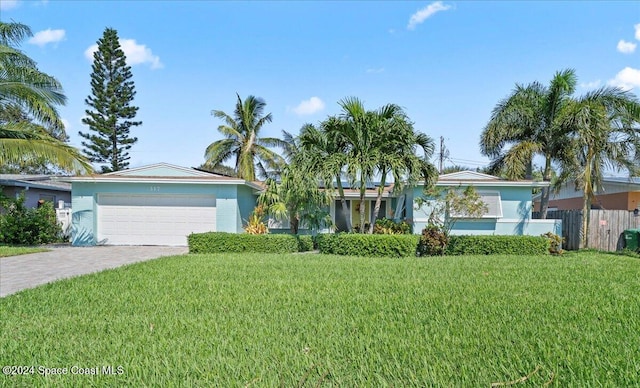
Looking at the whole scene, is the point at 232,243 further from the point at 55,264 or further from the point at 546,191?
the point at 546,191

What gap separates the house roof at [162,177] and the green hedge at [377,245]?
5.58 meters

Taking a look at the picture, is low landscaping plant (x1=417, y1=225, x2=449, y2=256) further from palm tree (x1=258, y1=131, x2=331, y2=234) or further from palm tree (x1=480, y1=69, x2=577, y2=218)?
palm tree (x1=480, y1=69, x2=577, y2=218)

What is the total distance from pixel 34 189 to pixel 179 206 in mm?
11079

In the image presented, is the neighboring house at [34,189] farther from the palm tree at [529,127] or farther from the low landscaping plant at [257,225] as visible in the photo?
the palm tree at [529,127]

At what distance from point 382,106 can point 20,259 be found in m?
12.2

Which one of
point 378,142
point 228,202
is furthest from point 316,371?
point 228,202

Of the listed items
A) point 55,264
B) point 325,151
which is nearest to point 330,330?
point 325,151

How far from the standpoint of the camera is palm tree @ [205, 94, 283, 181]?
26.4 m

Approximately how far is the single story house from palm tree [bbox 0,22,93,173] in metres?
2.24

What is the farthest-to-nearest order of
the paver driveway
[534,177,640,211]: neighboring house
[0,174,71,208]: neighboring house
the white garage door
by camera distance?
1. [534,177,640,211]: neighboring house
2. [0,174,71,208]: neighboring house
3. the white garage door
4. the paver driveway

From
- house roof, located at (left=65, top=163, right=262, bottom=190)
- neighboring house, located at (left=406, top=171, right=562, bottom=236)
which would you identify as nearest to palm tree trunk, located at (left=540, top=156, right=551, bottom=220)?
neighboring house, located at (left=406, top=171, right=562, bottom=236)

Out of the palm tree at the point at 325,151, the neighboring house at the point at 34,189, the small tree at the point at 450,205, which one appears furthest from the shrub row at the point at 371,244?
the neighboring house at the point at 34,189

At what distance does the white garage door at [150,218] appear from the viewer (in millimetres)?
16578

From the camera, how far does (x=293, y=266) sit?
31.1 feet
